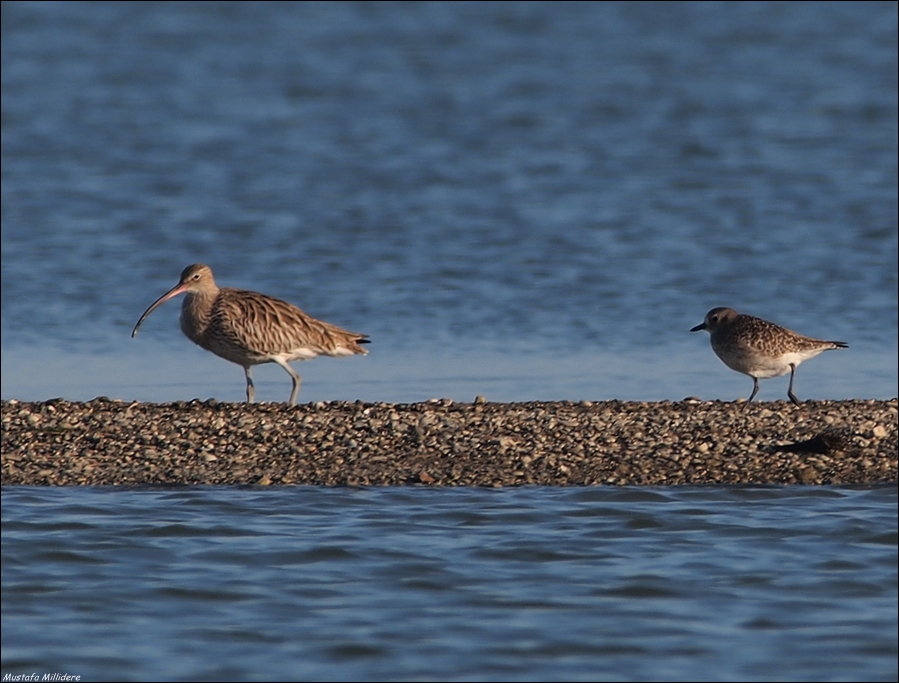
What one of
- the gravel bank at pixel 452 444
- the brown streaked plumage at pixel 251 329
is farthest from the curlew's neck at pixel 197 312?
the gravel bank at pixel 452 444

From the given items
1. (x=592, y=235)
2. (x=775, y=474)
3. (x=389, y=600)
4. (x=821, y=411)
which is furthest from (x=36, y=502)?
(x=592, y=235)

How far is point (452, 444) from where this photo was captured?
14.0 metres

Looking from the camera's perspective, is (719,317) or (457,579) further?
(719,317)

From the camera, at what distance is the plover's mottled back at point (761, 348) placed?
16.1m

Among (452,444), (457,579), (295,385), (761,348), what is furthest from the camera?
(295,385)

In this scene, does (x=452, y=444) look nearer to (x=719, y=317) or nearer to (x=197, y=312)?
(x=197, y=312)

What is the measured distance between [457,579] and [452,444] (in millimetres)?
3399

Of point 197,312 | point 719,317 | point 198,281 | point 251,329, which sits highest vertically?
point 198,281

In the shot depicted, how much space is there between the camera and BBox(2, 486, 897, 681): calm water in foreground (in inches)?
372

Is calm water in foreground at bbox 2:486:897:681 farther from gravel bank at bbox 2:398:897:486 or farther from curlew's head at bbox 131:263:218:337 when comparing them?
curlew's head at bbox 131:263:218:337

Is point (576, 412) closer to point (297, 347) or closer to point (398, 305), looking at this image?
point (297, 347)

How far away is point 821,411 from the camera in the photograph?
49.3 ft

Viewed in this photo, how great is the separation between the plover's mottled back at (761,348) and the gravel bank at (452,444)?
2.28ft

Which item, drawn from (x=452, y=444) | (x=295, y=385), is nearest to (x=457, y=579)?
(x=452, y=444)
